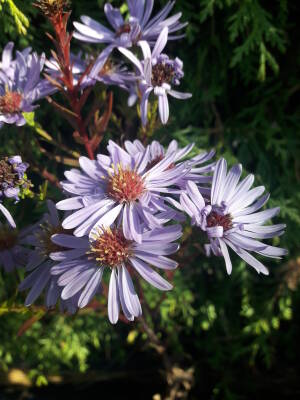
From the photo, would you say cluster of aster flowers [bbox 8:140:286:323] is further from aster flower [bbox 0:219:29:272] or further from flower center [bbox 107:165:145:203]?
aster flower [bbox 0:219:29:272]

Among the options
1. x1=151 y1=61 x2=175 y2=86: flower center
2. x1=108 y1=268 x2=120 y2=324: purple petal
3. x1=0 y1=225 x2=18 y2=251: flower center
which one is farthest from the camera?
x1=0 y1=225 x2=18 y2=251: flower center

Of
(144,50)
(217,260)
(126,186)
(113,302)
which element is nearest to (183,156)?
(126,186)

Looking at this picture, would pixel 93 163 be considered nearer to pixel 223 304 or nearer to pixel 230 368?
pixel 223 304

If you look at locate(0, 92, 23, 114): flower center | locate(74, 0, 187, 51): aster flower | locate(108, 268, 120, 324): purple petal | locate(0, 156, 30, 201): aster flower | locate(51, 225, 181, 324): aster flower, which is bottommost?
locate(108, 268, 120, 324): purple petal

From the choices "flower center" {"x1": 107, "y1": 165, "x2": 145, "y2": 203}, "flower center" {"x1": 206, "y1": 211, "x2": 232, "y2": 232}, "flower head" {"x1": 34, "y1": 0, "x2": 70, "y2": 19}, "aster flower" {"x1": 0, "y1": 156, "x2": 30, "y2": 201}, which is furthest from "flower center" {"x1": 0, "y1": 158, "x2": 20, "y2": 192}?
"flower center" {"x1": 206, "y1": 211, "x2": 232, "y2": 232}

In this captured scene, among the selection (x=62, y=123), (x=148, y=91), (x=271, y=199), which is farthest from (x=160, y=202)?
(x=62, y=123)

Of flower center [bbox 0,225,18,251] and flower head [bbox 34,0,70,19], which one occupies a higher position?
flower head [bbox 34,0,70,19]

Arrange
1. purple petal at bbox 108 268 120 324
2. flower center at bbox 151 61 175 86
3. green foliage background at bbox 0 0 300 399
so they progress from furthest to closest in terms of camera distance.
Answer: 1. green foliage background at bbox 0 0 300 399
2. flower center at bbox 151 61 175 86
3. purple petal at bbox 108 268 120 324

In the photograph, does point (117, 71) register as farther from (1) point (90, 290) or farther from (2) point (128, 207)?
(1) point (90, 290)
